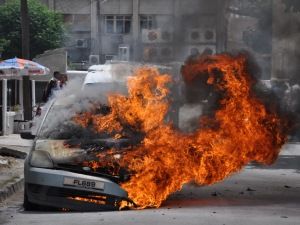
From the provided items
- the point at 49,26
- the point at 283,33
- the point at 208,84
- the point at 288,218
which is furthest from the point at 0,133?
the point at 49,26

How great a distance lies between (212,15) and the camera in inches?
474

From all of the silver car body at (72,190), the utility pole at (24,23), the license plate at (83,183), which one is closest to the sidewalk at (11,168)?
the silver car body at (72,190)

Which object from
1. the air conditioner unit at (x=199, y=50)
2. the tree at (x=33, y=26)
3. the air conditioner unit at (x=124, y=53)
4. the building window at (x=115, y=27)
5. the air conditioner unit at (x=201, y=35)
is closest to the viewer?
the air conditioner unit at (x=199, y=50)

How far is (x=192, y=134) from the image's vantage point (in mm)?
9727

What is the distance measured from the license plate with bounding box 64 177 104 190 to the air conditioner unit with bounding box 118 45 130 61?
352cm

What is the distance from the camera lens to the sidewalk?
12.0 meters

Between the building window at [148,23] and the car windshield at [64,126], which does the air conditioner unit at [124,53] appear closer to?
the building window at [148,23]

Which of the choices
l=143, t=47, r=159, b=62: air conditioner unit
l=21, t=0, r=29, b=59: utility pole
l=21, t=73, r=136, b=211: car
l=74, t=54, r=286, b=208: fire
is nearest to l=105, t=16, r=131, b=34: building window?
l=143, t=47, r=159, b=62: air conditioner unit

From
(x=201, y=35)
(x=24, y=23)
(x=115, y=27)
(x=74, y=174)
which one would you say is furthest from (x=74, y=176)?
(x=24, y=23)

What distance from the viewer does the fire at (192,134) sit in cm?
923

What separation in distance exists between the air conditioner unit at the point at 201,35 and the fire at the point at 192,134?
0.96 m

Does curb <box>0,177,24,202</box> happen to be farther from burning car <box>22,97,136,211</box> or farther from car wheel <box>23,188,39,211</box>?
burning car <box>22,97,136,211</box>

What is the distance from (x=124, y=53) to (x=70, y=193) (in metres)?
4.26

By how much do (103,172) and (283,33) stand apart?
5.80m
